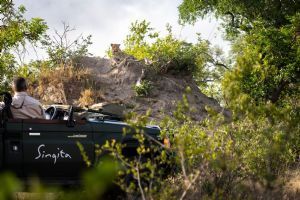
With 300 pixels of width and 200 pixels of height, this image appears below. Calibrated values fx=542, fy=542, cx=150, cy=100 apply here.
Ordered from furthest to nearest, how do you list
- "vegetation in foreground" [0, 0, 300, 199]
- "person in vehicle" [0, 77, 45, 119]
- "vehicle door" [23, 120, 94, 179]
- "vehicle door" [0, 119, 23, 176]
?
"person in vehicle" [0, 77, 45, 119]
"vehicle door" [23, 120, 94, 179]
"vehicle door" [0, 119, 23, 176]
"vegetation in foreground" [0, 0, 300, 199]

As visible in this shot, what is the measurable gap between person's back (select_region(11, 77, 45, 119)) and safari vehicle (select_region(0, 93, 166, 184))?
0.22m

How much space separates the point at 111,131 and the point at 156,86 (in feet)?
41.7

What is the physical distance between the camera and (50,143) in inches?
317

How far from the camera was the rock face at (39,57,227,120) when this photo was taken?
19953 millimetres

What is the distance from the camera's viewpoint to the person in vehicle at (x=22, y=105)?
8250mm

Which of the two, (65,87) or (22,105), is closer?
(22,105)

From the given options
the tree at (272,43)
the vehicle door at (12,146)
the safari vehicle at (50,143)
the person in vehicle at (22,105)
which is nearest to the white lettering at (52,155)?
the safari vehicle at (50,143)

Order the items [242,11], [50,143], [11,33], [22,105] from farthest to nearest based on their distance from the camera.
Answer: [242,11]
[11,33]
[22,105]
[50,143]

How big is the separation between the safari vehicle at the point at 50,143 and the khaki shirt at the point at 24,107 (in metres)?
0.21

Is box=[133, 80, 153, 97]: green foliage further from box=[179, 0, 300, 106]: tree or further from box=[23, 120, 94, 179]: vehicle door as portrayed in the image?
box=[23, 120, 94, 179]: vehicle door

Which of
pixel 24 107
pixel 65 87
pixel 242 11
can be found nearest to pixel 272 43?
pixel 242 11

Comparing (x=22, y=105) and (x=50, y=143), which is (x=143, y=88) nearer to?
(x=22, y=105)

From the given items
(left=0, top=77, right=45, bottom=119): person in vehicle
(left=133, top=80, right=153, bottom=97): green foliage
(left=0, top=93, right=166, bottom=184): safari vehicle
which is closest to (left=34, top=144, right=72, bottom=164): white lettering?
(left=0, top=93, right=166, bottom=184): safari vehicle

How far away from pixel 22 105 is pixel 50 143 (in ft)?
2.51
